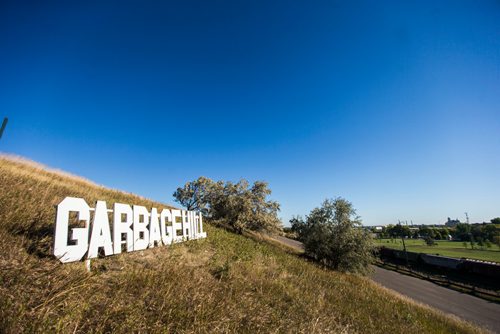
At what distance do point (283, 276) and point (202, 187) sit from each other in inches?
1382

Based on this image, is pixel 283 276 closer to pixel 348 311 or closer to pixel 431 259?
pixel 348 311

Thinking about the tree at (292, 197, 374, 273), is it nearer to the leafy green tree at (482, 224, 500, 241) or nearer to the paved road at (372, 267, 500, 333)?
the paved road at (372, 267, 500, 333)

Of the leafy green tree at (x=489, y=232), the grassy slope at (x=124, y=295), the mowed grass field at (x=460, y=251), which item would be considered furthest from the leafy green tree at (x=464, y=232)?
the grassy slope at (x=124, y=295)

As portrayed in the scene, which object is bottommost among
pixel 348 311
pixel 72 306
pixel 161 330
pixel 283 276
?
pixel 348 311

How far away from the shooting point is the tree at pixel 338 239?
22672 millimetres

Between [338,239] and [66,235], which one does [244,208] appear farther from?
[66,235]

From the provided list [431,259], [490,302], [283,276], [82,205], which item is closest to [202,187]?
[283,276]

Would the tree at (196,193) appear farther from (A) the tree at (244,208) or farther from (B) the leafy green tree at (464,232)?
(B) the leafy green tree at (464,232)

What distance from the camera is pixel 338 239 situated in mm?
24062

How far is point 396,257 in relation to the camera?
62844 millimetres

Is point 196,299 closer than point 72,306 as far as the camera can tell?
No

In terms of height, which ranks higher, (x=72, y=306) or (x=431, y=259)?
(x=72, y=306)

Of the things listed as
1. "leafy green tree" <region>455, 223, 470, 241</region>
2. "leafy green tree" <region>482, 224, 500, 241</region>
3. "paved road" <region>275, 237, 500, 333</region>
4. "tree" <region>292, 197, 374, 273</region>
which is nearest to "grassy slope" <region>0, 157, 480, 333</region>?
"tree" <region>292, 197, 374, 273</region>

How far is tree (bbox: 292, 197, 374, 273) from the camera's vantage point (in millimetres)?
22672
